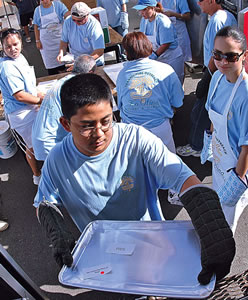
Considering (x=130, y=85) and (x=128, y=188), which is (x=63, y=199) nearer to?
(x=128, y=188)

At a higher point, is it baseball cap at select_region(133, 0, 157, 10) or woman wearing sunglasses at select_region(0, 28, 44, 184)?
baseball cap at select_region(133, 0, 157, 10)

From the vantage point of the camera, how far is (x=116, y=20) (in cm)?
632

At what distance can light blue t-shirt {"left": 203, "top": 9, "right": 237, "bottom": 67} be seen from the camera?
333 cm

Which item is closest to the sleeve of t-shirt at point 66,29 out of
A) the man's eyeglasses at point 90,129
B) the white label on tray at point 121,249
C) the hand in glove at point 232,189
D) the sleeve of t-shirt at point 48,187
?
the hand in glove at point 232,189

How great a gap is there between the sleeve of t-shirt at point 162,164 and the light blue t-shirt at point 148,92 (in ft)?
4.80

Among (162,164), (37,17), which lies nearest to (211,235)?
(162,164)

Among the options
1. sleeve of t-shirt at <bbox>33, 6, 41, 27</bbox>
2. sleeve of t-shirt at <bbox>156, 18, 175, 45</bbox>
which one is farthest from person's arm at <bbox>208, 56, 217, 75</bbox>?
sleeve of t-shirt at <bbox>33, 6, 41, 27</bbox>

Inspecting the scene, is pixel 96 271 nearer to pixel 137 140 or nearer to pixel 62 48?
pixel 137 140

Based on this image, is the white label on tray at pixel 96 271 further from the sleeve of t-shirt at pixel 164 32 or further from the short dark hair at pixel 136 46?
the sleeve of t-shirt at pixel 164 32

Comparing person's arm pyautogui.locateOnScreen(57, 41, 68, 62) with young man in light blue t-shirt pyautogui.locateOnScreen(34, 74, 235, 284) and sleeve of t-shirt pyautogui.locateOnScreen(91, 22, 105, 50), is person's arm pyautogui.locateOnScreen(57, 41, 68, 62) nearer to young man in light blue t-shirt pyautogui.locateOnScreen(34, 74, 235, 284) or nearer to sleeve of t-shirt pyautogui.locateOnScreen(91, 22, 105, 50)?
sleeve of t-shirt pyautogui.locateOnScreen(91, 22, 105, 50)

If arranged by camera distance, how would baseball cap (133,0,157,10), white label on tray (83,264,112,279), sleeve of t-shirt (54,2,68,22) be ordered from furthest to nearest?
sleeve of t-shirt (54,2,68,22), baseball cap (133,0,157,10), white label on tray (83,264,112,279)

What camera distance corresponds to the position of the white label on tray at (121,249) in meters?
1.34

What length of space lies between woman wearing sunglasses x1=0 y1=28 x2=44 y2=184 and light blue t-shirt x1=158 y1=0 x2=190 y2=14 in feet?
8.36

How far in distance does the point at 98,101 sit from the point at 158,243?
2.11 feet
